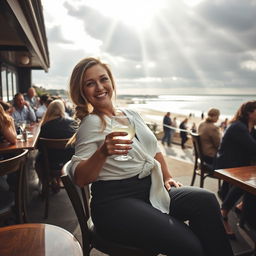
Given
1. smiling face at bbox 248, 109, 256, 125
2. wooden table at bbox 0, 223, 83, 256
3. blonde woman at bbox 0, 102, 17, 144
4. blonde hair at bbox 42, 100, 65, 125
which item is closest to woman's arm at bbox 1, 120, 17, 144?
blonde woman at bbox 0, 102, 17, 144

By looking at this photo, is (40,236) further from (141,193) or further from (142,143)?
(142,143)

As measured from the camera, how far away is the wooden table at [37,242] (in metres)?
0.75

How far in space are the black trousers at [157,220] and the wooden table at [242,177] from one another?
0.35 meters

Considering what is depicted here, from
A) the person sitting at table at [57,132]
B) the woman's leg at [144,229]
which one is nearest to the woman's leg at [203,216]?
the woman's leg at [144,229]

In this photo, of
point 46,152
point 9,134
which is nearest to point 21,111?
point 9,134

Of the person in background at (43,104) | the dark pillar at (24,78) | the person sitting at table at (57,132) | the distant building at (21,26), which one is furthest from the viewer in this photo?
the dark pillar at (24,78)

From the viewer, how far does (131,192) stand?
1.33 m

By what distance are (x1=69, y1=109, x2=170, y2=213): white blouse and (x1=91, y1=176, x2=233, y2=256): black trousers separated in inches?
1.8

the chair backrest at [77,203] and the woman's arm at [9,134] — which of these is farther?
the woman's arm at [9,134]

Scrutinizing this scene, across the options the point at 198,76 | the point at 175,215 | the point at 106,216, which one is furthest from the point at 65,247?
the point at 198,76

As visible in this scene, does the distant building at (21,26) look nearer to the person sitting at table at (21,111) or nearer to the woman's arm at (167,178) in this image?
the person sitting at table at (21,111)

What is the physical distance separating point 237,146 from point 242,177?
1.01 metres

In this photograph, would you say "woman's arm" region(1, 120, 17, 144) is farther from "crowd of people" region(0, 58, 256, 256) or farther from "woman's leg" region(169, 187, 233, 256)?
"woman's leg" region(169, 187, 233, 256)

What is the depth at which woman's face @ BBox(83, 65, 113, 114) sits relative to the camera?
1.50m
